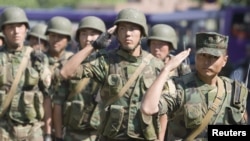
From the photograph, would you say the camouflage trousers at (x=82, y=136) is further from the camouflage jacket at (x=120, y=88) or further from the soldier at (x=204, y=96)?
the soldier at (x=204, y=96)

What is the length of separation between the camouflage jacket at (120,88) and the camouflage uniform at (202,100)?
684 millimetres

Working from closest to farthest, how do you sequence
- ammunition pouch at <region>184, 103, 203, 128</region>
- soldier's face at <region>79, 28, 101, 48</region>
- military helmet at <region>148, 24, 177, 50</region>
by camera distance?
ammunition pouch at <region>184, 103, 203, 128</region> → military helmet at <region>148, 24, 177, 50</region> → soldier's face at <region>79, 28, 101, 48</region>

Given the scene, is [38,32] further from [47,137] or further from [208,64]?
[208,64]

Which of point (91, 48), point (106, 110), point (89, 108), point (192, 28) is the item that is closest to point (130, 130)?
point (106, 110)

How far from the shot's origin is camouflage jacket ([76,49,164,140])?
26.7 ft

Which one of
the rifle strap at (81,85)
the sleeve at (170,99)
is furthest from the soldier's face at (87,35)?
the sleeve at (170,99)

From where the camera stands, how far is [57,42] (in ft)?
36.9

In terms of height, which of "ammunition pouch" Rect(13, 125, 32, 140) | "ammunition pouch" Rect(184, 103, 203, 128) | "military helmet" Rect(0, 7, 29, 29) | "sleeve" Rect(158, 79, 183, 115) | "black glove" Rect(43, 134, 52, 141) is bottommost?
"black glove" Rect(43, 134, 52, 141)

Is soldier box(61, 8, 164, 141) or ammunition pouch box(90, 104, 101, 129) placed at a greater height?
soldier box(61, 8, 164, 141)

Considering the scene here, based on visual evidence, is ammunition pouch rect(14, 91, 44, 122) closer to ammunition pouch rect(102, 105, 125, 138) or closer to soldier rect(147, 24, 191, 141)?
soldier rect(147, 24, 191, 141)

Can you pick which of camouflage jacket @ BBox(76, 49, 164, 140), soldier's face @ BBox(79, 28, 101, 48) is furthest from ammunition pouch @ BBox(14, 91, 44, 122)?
camouflage jacket @ BBox(76, 49, 164, 140)

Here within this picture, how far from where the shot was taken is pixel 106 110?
827 centimetres

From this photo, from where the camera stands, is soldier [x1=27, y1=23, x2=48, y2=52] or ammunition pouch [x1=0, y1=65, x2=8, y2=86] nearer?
ammunition pouch [x1=0, y1=65, x2=8, y2=86]

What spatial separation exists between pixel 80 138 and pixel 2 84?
4.08ft
